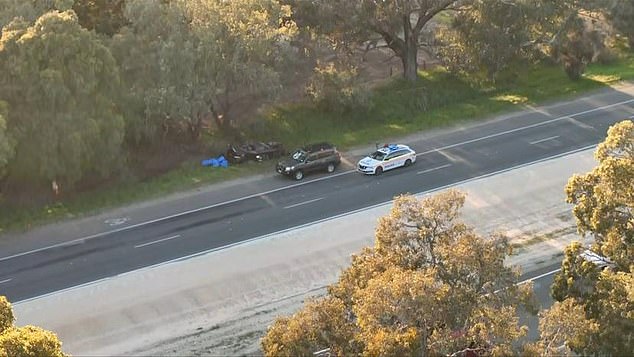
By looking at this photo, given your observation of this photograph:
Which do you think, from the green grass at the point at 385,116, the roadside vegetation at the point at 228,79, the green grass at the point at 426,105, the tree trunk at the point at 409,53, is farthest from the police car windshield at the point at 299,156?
the tree trunk at the point at 409,53

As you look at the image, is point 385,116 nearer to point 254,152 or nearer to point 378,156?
point 378,156

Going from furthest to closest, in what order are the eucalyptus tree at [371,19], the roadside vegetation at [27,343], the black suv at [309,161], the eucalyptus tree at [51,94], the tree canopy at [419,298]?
the eucalyptus tree at [371,19]
the black suv at [309,161]
the eucalyptus tree at [51,94]
the tree canopy at [419,298]
the roadside vegetation at [27,343]

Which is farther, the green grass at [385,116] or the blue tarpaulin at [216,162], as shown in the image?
the blue tarpaulin at [216,162]

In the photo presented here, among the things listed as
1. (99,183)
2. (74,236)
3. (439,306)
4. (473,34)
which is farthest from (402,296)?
(473,34)

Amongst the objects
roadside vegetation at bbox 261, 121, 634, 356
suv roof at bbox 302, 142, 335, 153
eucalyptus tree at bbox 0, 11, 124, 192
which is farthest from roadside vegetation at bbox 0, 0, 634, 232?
roadside vegetation at bbox 261, 121, 634, 356

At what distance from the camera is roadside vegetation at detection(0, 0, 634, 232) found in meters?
37.2

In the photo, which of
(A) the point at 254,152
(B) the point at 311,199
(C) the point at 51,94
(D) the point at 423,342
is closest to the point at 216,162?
(A) the point at 254,152

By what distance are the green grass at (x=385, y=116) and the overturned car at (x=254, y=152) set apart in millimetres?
547

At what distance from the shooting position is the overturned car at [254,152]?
142ft

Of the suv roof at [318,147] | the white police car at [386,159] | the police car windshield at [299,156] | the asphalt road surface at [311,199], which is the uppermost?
the suv roof at [318,147]

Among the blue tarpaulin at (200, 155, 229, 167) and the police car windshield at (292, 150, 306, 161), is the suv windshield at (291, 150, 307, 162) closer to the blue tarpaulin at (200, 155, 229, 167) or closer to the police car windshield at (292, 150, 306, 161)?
the police car windshield at (292, 150, 306, 161)

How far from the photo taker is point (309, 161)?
136ft

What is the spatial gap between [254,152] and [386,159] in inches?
291

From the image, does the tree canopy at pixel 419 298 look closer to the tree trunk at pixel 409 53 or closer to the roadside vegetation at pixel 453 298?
the roadside vegetation at pixel 453 298
